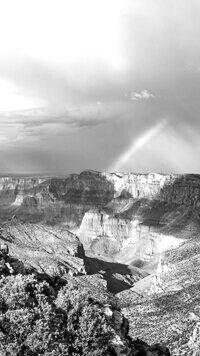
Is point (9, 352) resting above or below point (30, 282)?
below

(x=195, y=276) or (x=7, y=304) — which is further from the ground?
(x=7, y=304)

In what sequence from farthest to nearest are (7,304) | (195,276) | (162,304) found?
(195,276) < (162,304) < (7,304)

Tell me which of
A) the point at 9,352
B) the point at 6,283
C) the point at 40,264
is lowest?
the point at 40,264

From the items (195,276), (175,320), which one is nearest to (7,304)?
(175,320)

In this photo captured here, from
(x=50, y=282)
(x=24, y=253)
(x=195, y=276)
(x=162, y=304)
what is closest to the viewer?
(x=50, y=282)

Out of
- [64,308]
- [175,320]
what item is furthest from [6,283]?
[175,320]

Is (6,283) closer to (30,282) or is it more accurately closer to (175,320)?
(30,282)

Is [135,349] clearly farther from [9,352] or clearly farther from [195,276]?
[195,276]

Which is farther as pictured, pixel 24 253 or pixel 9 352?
pixel 24 253

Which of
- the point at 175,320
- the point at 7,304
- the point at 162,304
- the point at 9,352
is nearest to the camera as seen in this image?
the point at 9,352
